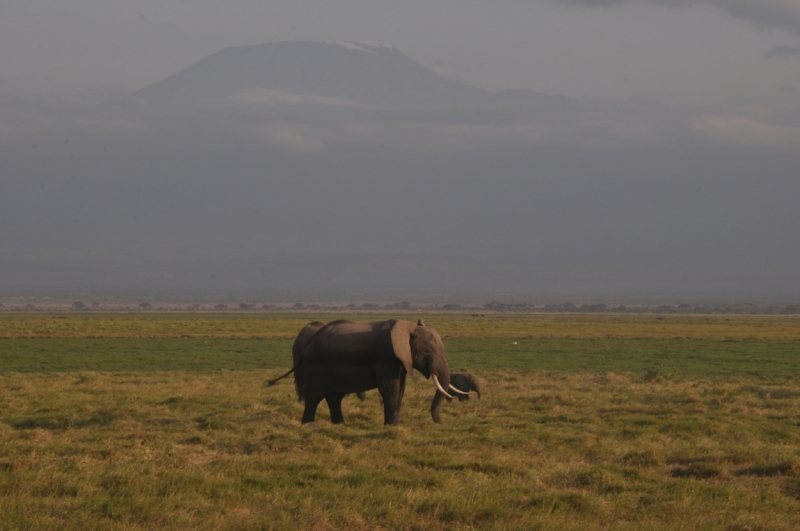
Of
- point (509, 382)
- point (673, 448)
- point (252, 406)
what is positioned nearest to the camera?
point (673, 448)

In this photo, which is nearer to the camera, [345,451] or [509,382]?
[345,451]

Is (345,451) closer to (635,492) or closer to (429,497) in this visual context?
(429,497)

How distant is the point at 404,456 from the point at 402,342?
392 centimetres

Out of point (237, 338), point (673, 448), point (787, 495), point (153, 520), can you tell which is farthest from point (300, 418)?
point (237, 338)

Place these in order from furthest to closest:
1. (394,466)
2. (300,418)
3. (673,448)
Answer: (300,418) → (673,448) → (394,466)

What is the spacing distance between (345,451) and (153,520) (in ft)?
15.5

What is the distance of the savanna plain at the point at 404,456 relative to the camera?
1056 cm

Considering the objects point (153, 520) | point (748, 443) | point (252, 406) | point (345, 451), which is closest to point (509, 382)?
point (252, 406)

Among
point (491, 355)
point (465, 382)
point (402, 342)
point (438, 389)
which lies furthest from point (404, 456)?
point (491, 355)

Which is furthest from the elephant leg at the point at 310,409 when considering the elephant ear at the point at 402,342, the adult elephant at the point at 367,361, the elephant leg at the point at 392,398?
the elephant ear at the point at 402,342

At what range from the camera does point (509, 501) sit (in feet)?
37.0

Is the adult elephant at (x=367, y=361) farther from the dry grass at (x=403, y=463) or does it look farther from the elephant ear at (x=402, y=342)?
the dry grass at (x=403, y=463)

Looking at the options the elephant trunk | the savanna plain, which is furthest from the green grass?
the elephant trunk

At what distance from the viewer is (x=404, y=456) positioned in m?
14.2
